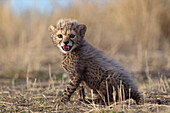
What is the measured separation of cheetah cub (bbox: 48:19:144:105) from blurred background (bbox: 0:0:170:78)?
425 cm

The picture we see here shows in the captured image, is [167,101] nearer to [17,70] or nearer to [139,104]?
[139,104]

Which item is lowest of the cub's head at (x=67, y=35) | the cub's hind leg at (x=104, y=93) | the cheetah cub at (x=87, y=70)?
the cub's hind leg at (x=104, y=93)

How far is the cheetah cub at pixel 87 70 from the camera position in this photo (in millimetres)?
4195

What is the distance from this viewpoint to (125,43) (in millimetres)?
13391

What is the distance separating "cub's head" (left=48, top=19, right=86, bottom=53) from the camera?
13.6ft

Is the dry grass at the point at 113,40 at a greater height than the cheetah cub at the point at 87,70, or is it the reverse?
the dry grass at the point at 113,40

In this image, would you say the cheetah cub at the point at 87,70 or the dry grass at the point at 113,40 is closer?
the cheetah cub at the point at 87,70

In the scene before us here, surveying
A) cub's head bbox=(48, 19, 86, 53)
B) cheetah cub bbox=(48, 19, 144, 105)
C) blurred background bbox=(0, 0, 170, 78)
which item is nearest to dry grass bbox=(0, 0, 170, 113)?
blurred background bbox=(0, 0, 170, 78)

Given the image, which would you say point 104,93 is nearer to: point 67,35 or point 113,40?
point 67,35

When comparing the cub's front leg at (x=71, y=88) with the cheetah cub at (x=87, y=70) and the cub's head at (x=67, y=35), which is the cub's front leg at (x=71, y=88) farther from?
the cub's head at (x=67, y=35)

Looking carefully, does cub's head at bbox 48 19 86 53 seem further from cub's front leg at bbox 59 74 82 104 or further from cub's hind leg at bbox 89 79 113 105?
cub's hind leg at bbox 89 79 113 105

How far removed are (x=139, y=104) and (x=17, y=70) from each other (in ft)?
16.3

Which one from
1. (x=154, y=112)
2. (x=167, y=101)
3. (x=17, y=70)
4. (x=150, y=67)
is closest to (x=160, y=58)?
(x=150, y=67)

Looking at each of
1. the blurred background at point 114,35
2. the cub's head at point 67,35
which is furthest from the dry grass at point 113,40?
the cub's head at point 67,35
